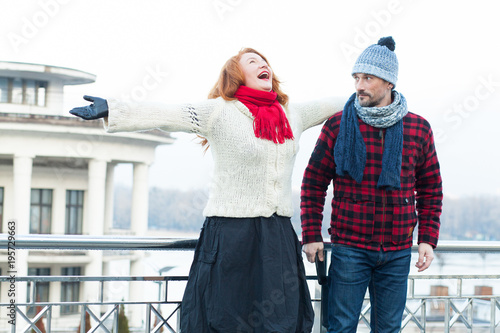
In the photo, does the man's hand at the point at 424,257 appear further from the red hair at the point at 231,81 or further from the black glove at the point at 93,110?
the black glove at the point at 93,110

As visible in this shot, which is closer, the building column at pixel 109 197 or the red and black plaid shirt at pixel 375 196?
the red and black plaid shirt at pixel 375 196

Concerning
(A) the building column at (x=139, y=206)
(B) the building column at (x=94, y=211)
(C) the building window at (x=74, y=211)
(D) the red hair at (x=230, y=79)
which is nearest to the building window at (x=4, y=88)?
(C) the building window at (x=74, y=211)

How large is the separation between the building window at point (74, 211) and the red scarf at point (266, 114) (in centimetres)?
2670

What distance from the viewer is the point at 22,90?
25766mm

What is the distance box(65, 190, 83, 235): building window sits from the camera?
27.7 meters

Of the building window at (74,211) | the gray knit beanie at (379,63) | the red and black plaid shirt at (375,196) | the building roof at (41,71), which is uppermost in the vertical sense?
the building roof at (41,71)

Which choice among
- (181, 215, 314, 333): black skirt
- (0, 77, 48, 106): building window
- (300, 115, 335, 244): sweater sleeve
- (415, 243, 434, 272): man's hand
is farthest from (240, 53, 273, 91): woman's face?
(0, 77, 48, 106): building window

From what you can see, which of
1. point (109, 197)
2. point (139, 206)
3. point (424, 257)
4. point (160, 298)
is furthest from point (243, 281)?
point (109, 197)

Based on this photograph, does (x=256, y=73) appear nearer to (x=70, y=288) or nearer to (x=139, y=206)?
(x=70, y=288)

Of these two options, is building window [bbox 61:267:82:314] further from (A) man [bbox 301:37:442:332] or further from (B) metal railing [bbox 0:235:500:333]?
(A) man [bbox 301:37:442:332]

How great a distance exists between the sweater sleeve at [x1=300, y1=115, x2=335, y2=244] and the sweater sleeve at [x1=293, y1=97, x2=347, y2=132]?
0.10 metres

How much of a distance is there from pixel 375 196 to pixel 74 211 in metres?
27.8

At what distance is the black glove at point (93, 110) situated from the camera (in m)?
1.68

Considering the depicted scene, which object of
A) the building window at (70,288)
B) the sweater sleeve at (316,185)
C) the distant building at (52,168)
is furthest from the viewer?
the building window at (70,288)
